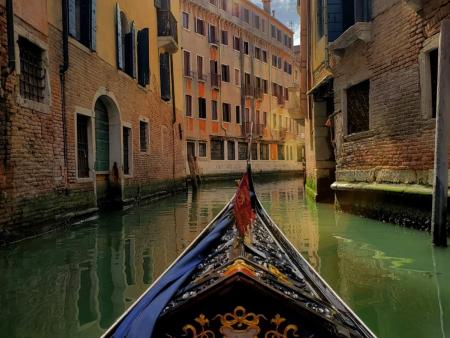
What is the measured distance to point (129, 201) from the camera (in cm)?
1077

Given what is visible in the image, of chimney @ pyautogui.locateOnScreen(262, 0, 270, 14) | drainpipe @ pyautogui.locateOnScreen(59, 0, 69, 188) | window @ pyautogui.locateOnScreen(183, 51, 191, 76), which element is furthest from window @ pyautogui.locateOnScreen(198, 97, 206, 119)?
drainpipe @ pyautogui.locateOnScreen(59, 0, 69, 188)

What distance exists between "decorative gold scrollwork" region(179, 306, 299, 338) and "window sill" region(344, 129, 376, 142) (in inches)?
242

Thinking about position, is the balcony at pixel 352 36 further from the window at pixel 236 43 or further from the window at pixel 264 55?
the window at pixel 264 55

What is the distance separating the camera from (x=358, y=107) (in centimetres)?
823

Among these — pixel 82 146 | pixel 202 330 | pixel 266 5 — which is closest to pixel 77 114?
pixel 82 146

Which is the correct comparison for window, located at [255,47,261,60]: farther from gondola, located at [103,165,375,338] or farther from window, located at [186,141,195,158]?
gondola, located at [103,165,375,338]

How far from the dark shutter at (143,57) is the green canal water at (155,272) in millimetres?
5541

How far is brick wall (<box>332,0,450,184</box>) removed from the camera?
232 inches

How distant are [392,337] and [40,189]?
517 cm

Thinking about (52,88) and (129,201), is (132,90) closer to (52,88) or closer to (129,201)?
(129,201)

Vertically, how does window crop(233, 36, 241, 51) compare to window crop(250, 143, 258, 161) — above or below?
above

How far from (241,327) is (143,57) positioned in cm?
1127

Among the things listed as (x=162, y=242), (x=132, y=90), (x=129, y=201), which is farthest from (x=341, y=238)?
(x=132, y=90)

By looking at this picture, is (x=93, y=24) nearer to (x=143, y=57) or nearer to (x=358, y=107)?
(x=143, y=57)
